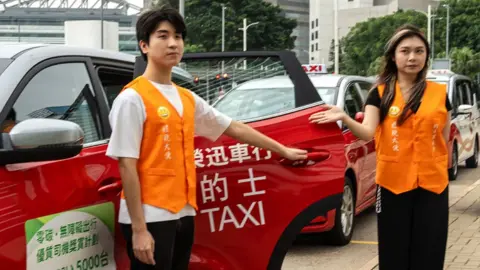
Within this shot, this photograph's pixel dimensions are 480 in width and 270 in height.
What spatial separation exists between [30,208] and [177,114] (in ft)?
2.12

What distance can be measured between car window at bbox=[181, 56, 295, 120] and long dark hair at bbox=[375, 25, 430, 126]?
0.65 meters

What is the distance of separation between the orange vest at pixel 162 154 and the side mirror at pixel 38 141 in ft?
0.95

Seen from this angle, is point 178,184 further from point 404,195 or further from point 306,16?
point 306,16

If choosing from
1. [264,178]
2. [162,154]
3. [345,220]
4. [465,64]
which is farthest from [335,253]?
[465,64]

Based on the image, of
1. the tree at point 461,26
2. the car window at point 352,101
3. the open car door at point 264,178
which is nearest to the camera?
the open car door at point 264,178

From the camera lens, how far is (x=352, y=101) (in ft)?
26.0

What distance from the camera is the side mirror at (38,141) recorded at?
232 centimetres

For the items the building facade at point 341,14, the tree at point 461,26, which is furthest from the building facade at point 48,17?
the tree at point 461,26

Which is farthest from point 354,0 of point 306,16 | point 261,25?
point 261,25

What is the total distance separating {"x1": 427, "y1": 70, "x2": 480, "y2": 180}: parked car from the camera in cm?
1167

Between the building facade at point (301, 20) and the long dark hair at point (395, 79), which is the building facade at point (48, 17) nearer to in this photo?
the building facade at point (301, 20)

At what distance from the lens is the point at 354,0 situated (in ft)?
368

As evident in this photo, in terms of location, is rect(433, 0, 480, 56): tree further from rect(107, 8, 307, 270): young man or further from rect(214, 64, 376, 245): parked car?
rect(107, 8, 307, 270): young man

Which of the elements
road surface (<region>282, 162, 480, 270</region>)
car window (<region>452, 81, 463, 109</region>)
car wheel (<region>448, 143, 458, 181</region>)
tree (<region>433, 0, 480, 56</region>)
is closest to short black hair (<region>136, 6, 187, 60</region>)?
road surface (<region>282, 162, 480, 270</region>)
